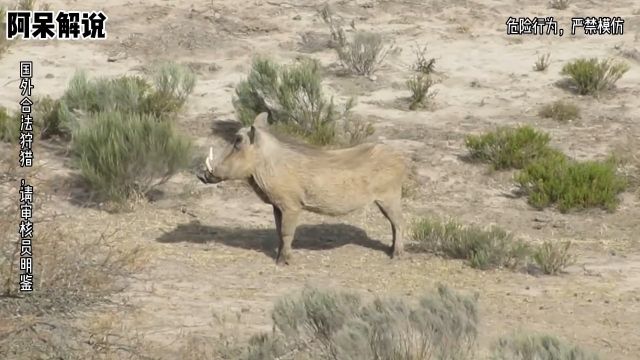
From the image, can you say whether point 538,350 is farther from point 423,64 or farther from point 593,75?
point 423,64

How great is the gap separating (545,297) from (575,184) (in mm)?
3554

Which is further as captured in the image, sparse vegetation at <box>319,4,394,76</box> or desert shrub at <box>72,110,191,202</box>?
sparse vegetation at <box>319,4,394,76</box>

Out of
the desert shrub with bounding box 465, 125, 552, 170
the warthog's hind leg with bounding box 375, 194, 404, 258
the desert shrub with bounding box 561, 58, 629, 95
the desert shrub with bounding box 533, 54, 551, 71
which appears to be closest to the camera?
Answer: the warthog's hind leg with bounding box 375, 194, 404, 258

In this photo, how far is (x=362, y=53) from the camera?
1755 centimetres

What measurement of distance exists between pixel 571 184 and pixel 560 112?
3028 mm

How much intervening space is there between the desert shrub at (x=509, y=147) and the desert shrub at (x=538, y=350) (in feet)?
25.3

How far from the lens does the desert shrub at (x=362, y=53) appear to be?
17.6 metres

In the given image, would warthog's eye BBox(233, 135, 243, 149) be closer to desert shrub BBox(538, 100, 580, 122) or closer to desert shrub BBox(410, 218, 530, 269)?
desert shrub BBox(410, 218, 530, 269)

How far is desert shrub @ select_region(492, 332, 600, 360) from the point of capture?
263 inches

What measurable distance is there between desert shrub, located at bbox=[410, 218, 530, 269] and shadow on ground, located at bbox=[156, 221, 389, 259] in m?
0.42

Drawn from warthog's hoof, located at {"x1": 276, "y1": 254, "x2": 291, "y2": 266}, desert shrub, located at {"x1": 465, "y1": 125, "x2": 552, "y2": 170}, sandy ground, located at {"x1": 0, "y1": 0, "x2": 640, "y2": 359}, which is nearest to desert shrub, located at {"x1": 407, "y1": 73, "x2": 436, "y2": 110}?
sandy ground, located at {"x1": 0, "y1": 0, "x2": 640, "y2": 359}

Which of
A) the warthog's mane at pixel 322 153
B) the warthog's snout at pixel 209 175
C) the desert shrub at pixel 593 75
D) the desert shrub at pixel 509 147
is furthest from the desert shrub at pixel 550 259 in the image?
the desert shrub at pixel 593 75

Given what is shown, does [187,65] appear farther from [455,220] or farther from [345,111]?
[455,220]

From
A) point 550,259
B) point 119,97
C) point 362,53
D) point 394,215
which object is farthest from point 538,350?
point 362,53
